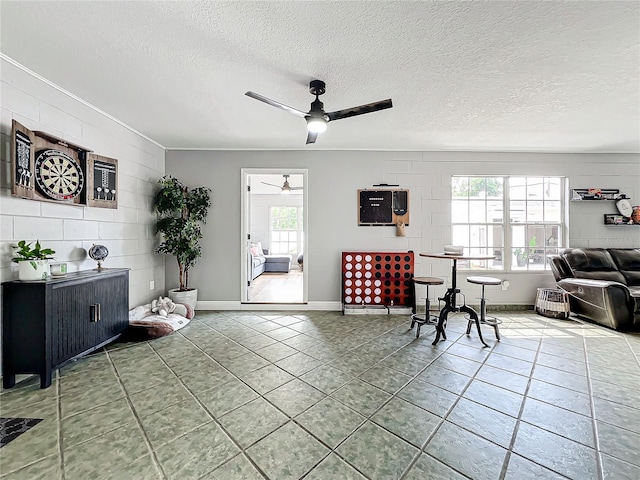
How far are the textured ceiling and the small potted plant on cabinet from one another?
1.46 metres

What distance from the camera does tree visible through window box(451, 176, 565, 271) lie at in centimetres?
454

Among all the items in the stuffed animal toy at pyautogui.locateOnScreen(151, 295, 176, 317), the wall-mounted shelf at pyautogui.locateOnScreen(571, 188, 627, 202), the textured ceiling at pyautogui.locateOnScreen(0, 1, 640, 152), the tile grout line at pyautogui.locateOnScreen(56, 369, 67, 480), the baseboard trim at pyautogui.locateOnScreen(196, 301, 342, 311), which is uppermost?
the textured ceiling at pyautogui.locateOnScreen(0, 1, 640, 152)

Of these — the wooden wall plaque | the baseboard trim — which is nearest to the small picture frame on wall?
the baseboard trim

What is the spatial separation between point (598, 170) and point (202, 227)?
6.40 meters

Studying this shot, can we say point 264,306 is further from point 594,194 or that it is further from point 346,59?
point 594,194

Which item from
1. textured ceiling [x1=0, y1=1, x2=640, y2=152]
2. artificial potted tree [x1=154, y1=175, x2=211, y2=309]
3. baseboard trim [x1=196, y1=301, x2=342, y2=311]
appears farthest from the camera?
baseboard trim [x1=196, y1=301, x2=342, y2=311]

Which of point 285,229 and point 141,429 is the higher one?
point 285,229

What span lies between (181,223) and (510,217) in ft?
16.8

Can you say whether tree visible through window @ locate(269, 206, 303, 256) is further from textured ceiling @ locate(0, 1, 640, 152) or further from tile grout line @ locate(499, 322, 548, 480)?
tile grout line @ locate(499, 322, 548, 480)

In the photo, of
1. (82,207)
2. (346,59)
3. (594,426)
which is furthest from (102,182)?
(594,426)

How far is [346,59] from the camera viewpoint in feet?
6.80

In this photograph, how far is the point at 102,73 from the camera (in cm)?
231

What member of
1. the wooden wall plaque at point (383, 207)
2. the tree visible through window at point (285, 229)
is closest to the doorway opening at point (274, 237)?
the tree visible through window at point (285, 229)

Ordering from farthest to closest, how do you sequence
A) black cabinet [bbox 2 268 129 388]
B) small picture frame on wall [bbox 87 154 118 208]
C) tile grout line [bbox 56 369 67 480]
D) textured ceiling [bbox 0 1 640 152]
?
small picture frame on wall [bbox 87 154 118 208] < black cabinet [bbox 2 268 129 388] < textured ceiling [bbox 0 1 640 152] < tile grout line [bbox 56 369 67 480]
